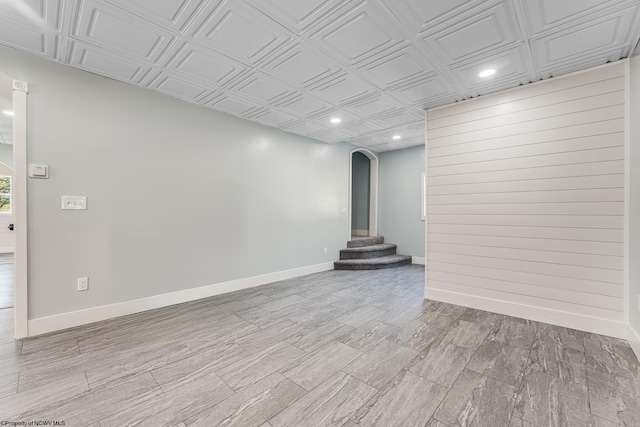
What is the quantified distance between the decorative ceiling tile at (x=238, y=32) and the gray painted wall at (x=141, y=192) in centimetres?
144

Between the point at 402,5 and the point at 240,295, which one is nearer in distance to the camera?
the point at 402,5

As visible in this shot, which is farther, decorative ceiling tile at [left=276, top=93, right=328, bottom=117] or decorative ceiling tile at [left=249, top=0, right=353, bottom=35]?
decorative ceiling tile at [left=276, top=93, right=328, bottom=117]

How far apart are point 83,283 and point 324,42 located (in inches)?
128

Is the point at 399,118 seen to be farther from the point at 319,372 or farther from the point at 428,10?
the point at 319,372

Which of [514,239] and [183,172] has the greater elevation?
[183,172]

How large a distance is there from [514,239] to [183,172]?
158 inches

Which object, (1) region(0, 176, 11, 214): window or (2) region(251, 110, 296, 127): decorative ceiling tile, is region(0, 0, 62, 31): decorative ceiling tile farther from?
(1) region(0, 176, 11, 214): window

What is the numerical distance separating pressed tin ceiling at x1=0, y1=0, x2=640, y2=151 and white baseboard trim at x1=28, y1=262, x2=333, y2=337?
2.42 m

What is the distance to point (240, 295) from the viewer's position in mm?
3646

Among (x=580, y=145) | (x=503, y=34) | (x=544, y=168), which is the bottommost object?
(x=544, y=168)

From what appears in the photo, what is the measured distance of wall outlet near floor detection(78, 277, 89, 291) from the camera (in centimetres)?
266

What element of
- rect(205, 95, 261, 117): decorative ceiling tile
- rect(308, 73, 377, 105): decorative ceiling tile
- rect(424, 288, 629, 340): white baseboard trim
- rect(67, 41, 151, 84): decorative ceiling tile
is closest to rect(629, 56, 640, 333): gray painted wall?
rect(424, 288, 629, 340): white baseboard trim

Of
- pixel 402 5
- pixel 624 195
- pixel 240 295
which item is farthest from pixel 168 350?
pixel 624 195

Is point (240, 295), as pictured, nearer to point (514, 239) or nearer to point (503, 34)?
point (514, 239)
